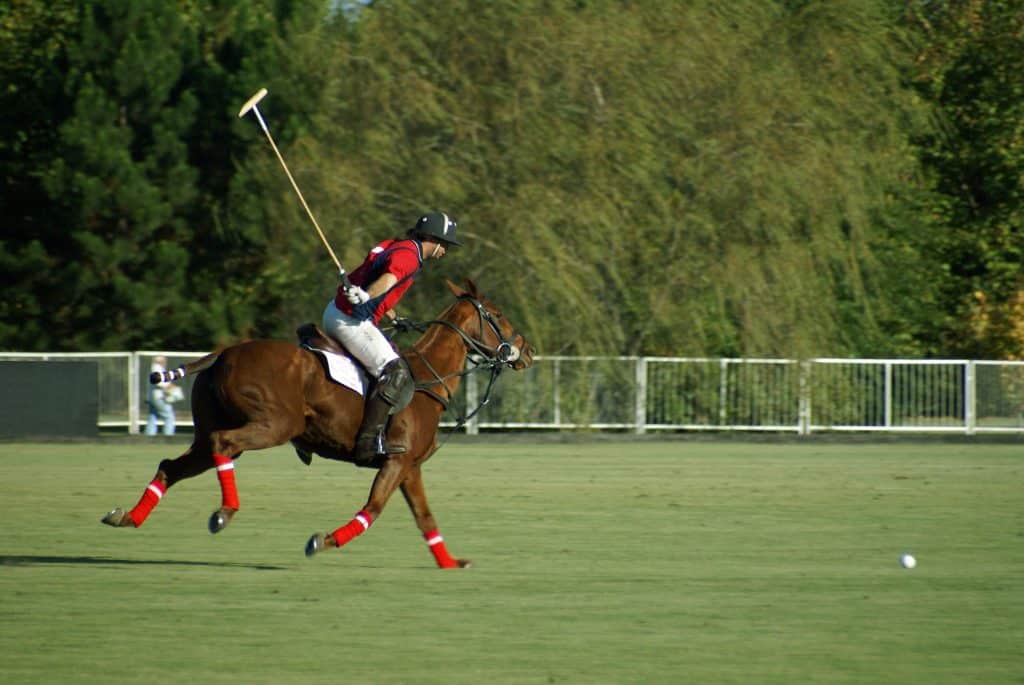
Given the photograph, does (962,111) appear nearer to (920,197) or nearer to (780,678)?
(920,197)

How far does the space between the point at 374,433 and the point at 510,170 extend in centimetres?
1900

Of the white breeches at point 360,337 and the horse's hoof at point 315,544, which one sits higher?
the white breeches at point 360,337

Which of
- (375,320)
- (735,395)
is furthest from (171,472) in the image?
(735,395)

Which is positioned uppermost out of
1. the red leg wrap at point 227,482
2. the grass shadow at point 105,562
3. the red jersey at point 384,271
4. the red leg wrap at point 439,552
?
the red jersey at point 384,271

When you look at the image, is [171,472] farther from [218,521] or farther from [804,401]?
[804,401]

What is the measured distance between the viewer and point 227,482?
10883 millimetres

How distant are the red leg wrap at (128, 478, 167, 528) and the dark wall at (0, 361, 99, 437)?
57.1 ft

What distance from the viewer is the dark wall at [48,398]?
27.6 m

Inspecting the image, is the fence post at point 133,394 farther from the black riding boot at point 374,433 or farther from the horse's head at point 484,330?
the black riding boot at point 374,433

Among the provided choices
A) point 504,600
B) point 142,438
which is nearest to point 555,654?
point 504,600

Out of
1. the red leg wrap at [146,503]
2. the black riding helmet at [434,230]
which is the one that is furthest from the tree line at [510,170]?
the red leg wrap at [146,503]

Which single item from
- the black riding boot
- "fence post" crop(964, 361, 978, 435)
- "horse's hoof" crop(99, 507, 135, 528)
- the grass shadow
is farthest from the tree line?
"horse's hoof" crop(99, 507, 135, 528)

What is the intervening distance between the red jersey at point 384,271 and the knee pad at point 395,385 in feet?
1.46

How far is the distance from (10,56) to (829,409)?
22875 mm
